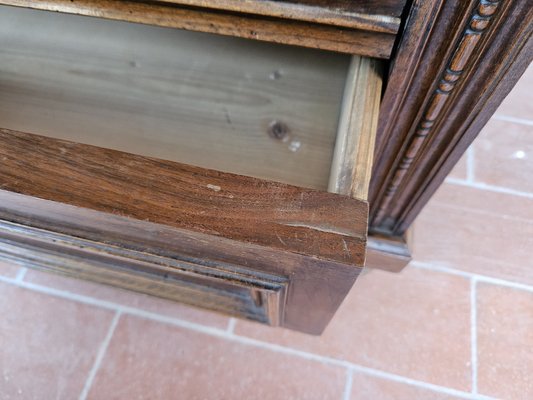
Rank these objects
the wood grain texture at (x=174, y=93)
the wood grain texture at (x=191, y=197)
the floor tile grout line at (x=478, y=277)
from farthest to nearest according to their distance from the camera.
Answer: the floor tile grout line at (x=478, y=277) → the wood grain texture at (x=174, y=93) → the wood grain texture at (x=191, y=197)

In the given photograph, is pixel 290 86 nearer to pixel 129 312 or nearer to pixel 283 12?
pixel 283 12

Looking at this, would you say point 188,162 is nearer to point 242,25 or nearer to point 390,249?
point 242,25

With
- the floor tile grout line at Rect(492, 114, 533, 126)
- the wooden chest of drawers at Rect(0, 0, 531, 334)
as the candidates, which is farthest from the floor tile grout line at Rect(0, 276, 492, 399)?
the floor tile grout line at Rect(492, 114, 533, 126)

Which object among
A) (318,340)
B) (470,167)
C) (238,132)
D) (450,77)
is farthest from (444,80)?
(470,167)

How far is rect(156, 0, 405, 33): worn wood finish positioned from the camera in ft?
1.12

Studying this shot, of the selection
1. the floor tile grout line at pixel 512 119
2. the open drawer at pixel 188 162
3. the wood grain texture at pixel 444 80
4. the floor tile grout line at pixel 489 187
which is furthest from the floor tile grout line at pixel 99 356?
the floor tile grout line at pixel 512 119

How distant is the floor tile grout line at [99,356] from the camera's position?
699 mm

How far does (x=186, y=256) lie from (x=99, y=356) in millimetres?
456

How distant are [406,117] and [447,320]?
453mm

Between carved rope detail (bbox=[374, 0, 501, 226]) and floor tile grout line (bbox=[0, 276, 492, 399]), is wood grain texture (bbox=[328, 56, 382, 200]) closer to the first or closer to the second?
carved rope detail (bbox=[374, 0, 501, 226])

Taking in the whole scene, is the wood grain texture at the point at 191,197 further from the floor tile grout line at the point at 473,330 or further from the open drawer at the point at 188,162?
the floor tile grout line at the point at 473,330

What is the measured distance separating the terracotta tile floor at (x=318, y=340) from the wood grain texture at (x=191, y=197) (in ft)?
1.58

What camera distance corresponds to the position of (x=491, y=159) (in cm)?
92

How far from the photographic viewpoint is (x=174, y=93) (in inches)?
20.6
